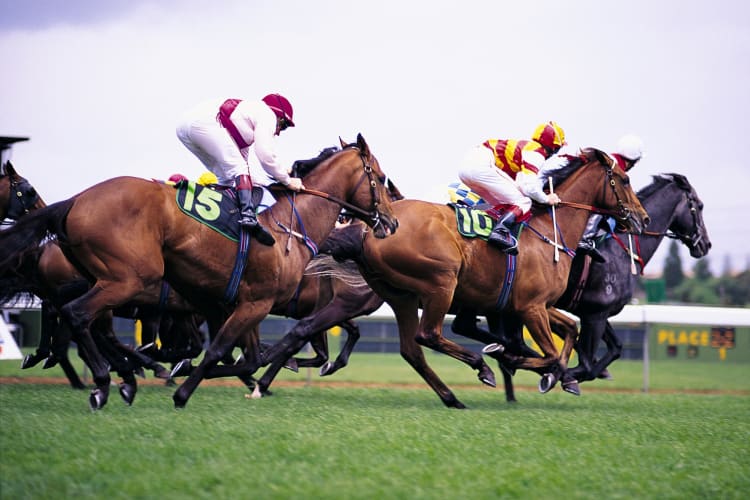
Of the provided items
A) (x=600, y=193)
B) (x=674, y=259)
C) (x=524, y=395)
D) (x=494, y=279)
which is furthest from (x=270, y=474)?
(x=674, y=259)

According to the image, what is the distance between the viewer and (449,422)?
21.5 feet

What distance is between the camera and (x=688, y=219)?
1022 cm

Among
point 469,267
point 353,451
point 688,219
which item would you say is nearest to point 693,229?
point 688,219

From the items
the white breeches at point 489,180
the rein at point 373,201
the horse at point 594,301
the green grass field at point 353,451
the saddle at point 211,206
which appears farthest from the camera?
the horse at point 594,301

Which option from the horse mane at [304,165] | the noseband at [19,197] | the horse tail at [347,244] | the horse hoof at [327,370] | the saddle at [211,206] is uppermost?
the horse mane at [304,165]

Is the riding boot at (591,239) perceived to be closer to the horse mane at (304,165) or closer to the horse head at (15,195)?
the horse mane at (304,165)

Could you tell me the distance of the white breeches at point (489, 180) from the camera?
27.7ft

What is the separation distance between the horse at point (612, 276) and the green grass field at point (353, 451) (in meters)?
1.16

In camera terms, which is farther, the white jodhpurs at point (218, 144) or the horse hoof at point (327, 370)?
the horse hoof at point (327, 370)

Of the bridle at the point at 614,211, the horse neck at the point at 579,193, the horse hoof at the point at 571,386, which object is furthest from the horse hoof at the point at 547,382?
the bridle at the point at 614,211

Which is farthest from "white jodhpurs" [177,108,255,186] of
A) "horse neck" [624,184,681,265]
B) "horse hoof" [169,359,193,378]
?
"horse neck" [624,184,681,265]

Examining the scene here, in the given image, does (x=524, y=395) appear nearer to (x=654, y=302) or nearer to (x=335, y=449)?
(x=335, y=449)

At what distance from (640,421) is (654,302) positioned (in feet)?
60.9

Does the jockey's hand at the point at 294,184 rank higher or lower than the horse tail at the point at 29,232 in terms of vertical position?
higher
